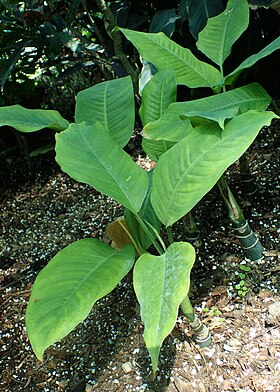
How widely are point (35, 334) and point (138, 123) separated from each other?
1726 millimetres

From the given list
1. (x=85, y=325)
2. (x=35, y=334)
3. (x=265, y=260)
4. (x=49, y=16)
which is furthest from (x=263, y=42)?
(x=35, y=334)

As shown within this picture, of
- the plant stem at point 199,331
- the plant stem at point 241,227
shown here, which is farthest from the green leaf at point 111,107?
the plant stem at point 199,331

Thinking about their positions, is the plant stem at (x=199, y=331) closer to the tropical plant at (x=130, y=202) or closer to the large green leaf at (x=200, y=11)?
the tropical plant at (x=130, y=202)

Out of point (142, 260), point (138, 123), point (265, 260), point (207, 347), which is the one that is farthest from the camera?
point (138, 123)

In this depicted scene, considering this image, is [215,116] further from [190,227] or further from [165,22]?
[165,22]

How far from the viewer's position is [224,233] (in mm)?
1766

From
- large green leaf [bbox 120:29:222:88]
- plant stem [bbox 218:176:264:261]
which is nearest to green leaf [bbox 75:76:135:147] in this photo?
large green leaf [bbox 120:29:222:88]

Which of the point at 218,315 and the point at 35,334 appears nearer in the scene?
the point at 35,334

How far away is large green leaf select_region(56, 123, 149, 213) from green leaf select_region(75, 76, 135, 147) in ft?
0.51

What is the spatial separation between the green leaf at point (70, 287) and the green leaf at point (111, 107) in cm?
32

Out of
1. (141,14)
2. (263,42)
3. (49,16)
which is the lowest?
(263,42)

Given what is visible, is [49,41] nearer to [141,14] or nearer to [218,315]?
[141,14]

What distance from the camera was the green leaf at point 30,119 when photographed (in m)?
1.26

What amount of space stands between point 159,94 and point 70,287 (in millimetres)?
594
